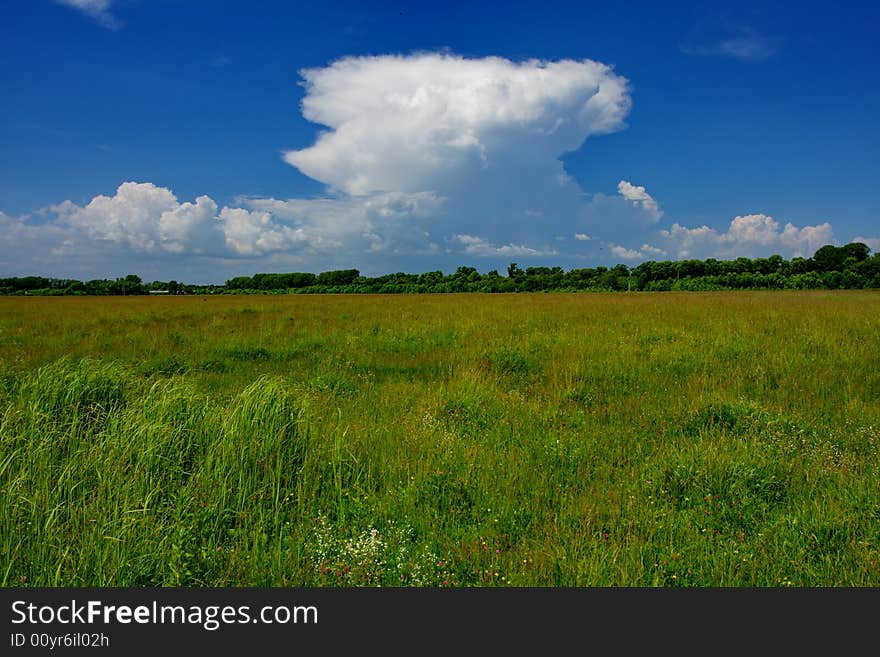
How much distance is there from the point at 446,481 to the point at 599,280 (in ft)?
239

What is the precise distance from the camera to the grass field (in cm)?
341

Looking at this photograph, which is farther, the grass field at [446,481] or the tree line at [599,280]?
the tree line at [599,280]

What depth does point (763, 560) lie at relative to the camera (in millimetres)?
3463

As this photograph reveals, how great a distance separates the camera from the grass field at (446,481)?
11.2 ft

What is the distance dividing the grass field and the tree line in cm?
6157

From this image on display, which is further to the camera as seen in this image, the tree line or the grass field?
the tree line

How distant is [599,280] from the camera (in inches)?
2859

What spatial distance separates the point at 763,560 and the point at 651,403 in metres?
4.28

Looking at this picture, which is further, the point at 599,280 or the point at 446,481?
the point at 599,280

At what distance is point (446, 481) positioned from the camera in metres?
4.64

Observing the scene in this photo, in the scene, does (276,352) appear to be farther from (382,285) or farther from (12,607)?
(382,285)

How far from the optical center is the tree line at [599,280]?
59.7 meters

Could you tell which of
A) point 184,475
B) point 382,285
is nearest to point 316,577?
point 184,475

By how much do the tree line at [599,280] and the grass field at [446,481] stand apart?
6157 centimetres
